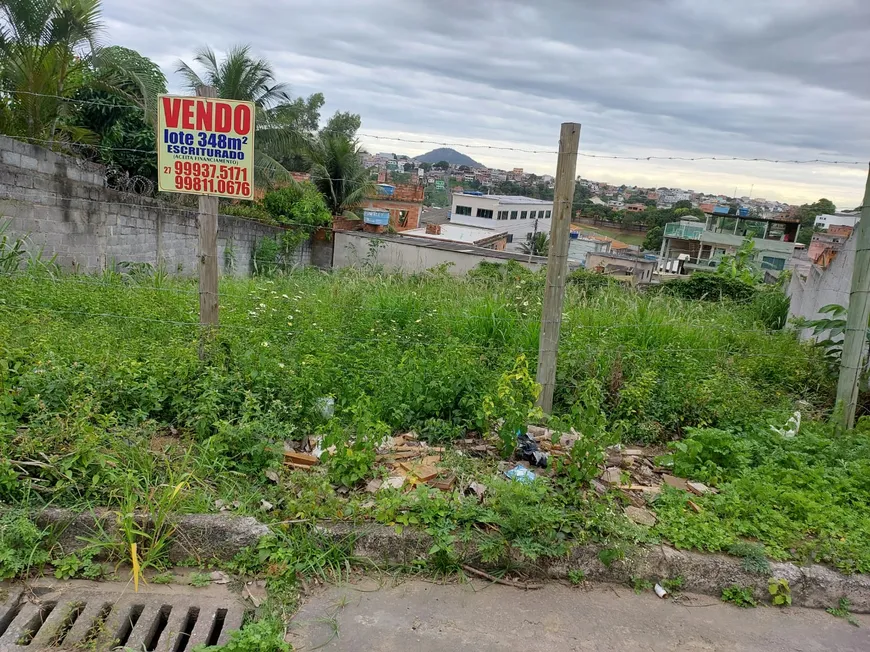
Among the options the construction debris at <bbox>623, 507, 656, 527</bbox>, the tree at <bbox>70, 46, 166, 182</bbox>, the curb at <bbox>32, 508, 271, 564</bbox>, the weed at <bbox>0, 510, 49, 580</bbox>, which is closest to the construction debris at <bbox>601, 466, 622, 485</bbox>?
the construction debris at <bbox>623, 507, 656, 527</bbox>

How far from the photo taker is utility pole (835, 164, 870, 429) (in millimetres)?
4264

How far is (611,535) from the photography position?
3.03 metres

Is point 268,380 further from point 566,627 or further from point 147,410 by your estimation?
point 566,627

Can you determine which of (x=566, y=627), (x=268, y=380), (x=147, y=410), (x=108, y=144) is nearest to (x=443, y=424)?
(x=268, y=380)

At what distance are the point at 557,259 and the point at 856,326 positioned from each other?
233 centimetres

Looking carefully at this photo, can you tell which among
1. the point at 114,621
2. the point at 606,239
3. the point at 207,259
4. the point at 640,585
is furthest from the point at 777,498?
the point at 606,239

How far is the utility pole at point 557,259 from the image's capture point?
399 centimetres

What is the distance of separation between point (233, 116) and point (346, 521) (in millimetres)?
2762

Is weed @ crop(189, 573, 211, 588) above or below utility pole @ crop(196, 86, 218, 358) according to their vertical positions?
below

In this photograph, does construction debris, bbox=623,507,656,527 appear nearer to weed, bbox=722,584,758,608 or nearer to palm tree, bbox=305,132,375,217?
weed, bbox=722,584,758,608

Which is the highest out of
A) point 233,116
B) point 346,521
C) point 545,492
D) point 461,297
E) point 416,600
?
point 233,116

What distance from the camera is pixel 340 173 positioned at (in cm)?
2500

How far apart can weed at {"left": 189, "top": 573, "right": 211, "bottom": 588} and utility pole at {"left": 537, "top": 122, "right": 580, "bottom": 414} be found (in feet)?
8.04

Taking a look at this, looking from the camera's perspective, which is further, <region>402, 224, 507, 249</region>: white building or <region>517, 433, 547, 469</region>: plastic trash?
<region>402, 224, 507, 249</region>: white building
